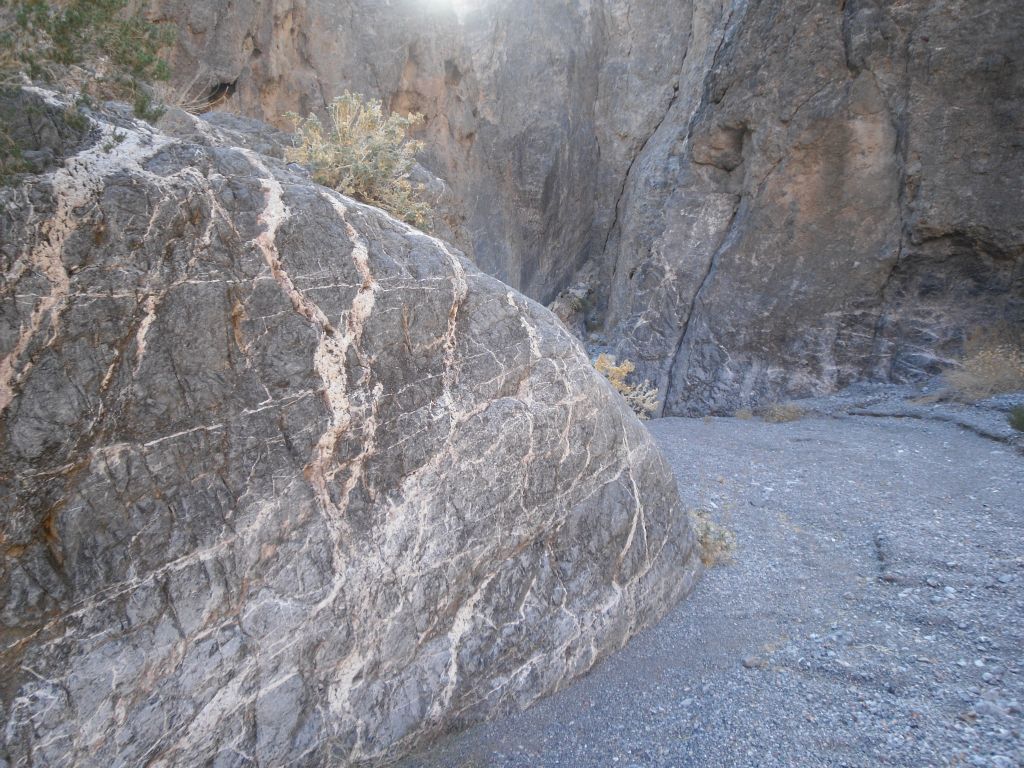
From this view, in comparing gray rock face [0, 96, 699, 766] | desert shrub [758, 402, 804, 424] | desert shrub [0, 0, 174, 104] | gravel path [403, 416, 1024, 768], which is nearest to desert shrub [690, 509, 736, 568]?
gravel path [403, 416, 1024, 768]

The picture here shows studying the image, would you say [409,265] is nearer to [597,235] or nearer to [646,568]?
[646,568]

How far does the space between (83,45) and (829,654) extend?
4876 mm

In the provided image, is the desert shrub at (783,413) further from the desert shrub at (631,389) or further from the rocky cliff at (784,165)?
the desert shrub at (631,389)

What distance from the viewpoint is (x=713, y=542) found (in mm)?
4844

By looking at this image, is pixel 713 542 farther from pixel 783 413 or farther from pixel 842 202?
pixel 842 202

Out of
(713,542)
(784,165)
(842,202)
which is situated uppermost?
(784,165)

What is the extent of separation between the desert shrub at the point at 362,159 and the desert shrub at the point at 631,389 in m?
6.60

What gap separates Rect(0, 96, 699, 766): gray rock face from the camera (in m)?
2.27

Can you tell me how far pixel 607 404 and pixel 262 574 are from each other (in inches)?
95.7

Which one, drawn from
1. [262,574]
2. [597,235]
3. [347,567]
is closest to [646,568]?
[347,567]

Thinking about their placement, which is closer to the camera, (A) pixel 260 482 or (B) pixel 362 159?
(A) pixel 260 482

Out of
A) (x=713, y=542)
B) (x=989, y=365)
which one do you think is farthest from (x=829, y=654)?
(x=989, y=365)

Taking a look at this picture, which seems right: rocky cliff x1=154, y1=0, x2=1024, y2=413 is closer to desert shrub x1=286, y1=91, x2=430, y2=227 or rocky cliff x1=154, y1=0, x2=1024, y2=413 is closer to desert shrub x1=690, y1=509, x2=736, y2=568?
desert shrub x1=286, y1=91, x2=430, y2=227

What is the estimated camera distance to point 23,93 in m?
2.43
